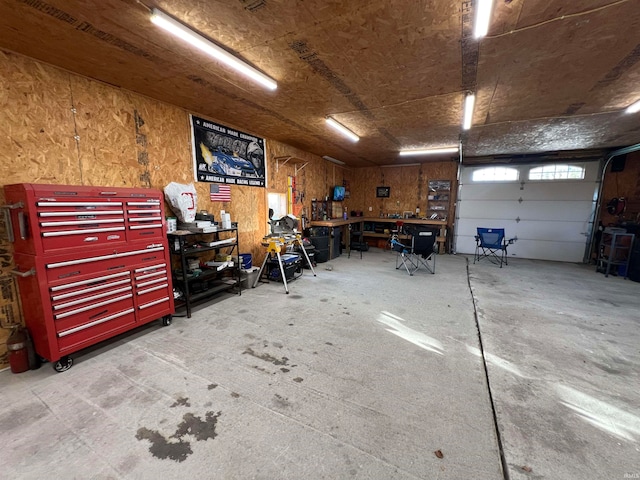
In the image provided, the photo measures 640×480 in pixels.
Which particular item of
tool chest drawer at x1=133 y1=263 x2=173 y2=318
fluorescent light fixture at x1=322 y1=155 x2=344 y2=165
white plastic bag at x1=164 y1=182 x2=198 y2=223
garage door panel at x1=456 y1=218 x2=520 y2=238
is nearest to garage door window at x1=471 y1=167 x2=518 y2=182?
garage door panel at x1=456 y1=218 x2=520 y2=238

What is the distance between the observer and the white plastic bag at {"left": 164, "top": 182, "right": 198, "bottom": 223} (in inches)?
123

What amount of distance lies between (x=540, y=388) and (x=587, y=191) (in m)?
6.70

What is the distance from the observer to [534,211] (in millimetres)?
6492

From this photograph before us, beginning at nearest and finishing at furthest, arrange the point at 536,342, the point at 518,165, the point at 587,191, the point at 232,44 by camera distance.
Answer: the point at 232,44, the point at 536,342, the point at 587,191, the point at 518,165

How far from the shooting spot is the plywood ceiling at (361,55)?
5.42 ft

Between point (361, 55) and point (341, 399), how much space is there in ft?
9.08

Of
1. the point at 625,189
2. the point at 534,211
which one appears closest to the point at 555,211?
the point at 534,211

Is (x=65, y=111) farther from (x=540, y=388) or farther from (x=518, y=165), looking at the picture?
(x=518, y=165)

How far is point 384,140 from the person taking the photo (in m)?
5.08

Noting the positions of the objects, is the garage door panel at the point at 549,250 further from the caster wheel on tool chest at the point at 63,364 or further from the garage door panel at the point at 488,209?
the caster wheel on tool chest at the point at 63,364

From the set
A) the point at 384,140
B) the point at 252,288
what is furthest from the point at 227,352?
the point at 384,140

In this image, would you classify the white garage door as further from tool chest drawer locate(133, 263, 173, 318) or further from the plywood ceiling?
tool chest drawer locate(133, 263, 173, 318)

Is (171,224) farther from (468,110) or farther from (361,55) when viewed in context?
(468,110)

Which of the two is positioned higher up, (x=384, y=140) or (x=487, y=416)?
(x=384, y=140)
